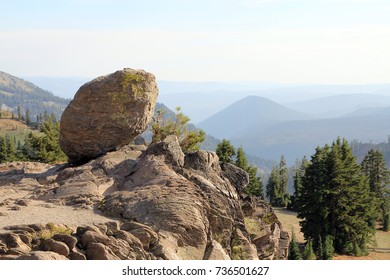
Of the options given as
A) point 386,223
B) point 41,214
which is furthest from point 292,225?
point 41,214

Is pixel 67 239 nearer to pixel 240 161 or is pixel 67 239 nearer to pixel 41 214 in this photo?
pixel 41 214

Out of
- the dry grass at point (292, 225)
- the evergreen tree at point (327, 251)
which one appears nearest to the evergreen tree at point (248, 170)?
the dry grass at point (292, 225)

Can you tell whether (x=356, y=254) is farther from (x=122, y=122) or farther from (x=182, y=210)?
(x=182, y=210)

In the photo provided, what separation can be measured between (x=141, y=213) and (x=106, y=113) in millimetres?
13715

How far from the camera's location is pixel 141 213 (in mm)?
17766

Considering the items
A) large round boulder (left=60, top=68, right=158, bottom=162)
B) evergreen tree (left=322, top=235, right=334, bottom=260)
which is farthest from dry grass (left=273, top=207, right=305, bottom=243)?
large round boulder (left=60, top=68, right=158, bottom=162)

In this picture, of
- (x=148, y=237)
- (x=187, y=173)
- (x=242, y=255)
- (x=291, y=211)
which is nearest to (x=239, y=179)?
(x=187, y=173)

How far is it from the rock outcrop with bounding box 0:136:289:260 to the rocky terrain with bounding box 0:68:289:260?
4 centimetres

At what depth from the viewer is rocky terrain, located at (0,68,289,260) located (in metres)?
14.5

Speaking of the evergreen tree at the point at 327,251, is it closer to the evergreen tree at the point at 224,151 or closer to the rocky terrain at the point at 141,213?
the rocky terrain at the point at 141,213

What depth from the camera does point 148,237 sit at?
612 inches

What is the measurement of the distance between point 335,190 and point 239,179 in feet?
82.2

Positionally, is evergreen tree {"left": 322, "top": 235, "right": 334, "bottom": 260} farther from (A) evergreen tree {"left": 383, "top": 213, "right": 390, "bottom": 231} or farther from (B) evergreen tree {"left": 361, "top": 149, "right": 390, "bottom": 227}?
(B) evergreen tree {"left": 361, "top": 149, "right": 390, "bottom": 227}

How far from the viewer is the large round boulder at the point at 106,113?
1166 inches
